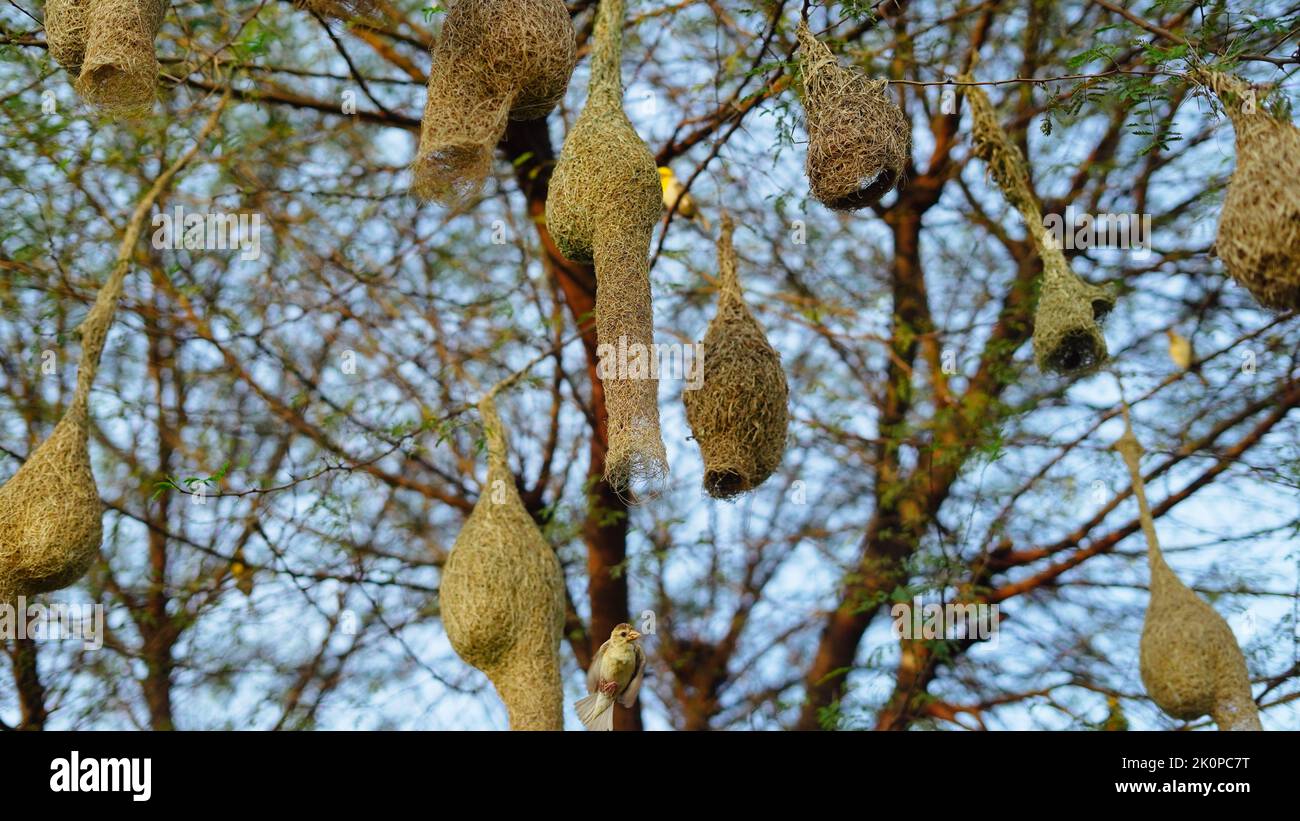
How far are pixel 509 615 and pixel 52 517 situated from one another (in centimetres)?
137

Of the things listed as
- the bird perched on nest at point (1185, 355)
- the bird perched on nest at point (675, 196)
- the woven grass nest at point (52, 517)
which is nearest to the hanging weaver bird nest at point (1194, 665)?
the bird perched on nest at point (1185, 355)

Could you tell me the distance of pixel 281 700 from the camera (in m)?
6.88

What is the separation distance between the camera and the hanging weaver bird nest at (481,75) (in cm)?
376

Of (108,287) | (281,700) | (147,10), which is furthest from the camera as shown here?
(281,700)

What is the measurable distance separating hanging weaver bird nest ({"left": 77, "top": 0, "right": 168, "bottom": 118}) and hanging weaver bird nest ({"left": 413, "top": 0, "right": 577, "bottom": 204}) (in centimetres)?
76

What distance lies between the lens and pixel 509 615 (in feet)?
14.5

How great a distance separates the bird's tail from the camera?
433 cm

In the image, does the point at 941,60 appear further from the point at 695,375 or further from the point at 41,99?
the point at 41,99

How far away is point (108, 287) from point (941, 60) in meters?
3.47

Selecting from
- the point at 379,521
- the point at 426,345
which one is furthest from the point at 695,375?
the point at 379,521

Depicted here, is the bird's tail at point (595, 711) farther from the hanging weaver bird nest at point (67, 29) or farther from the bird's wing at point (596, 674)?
the hanging weaver bird nest at point (67, 29)

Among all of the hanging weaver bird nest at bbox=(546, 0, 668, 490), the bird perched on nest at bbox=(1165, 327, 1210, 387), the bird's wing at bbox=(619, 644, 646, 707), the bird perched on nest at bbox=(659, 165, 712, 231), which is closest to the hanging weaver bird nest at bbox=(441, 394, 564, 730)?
the bird's wing at bbox=(619, 644, 646, 707)

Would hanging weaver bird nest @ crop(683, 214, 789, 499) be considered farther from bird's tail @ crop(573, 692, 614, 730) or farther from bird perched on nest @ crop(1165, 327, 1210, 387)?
bird perched on nest @ crop(1165, 327, 1210, 387)

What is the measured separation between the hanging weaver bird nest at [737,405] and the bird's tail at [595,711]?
72 cm
